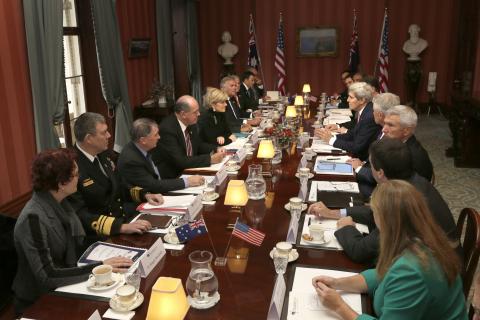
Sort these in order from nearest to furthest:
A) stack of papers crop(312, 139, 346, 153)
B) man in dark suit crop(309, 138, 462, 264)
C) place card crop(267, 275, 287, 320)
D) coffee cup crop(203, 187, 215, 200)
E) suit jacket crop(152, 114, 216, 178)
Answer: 1. place card crop(267, 275, 287, 320)
2. man in dark suit crop(309, 138, 462, 264)
3. coffee cup crop(203, 187, 215, 200)
4. suit jacket crop(152, 114, 216, 178)
5. stack of papers crop(312, 139, 346, 153)

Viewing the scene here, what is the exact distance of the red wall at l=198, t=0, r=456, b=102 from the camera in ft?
32.1

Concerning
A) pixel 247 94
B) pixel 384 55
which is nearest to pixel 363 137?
pixel 247 94

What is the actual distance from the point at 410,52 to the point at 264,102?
14.1ft

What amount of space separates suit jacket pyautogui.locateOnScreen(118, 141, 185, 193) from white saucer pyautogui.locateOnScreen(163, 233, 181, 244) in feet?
2.65

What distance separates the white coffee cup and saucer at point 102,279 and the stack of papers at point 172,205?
81 cm

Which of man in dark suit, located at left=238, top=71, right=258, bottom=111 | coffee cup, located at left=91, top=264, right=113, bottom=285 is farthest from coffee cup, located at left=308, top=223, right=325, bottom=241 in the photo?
man in dark suit, located at left=238, top=71, right=258, bottom=111

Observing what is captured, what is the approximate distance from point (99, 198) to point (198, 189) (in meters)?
0.64

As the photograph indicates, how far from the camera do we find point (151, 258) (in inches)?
78.2

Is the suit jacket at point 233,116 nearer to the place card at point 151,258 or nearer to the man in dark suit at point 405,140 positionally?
the man in dark suit at point 405,140

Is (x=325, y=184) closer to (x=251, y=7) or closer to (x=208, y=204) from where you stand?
(x=208, y=204)

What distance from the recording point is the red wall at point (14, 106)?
156 inches

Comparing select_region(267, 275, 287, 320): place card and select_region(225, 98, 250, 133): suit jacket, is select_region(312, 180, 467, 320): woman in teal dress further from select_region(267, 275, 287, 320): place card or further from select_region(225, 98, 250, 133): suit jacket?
select_region(225, 98, 250, 133): suit jacket

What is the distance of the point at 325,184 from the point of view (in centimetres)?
308

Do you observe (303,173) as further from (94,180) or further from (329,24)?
(329,24)
